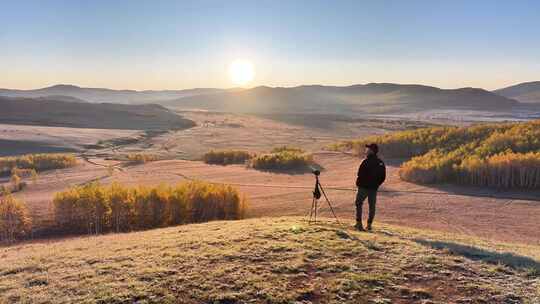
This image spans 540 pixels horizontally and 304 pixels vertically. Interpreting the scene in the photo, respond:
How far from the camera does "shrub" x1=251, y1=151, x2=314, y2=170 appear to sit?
65.6ft

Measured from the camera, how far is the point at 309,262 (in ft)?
19.2

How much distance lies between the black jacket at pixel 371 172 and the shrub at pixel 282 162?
467 inches

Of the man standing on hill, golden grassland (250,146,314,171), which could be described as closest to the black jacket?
the man standing on hill

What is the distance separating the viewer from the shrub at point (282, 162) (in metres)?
20.0

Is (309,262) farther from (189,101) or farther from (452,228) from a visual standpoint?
(189,101)

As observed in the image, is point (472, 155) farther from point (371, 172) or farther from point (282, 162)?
point (371, 172)

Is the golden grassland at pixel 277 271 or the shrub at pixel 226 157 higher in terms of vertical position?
the golden grassland at pixel 277 271

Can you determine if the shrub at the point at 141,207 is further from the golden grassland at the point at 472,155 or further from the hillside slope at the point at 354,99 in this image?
the hillside slope at the point at 354,99

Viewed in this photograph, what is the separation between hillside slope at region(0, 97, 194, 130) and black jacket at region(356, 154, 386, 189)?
136 feet

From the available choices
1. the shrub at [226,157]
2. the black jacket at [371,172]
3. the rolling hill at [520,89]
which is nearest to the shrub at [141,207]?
the black jacket at [371,172]

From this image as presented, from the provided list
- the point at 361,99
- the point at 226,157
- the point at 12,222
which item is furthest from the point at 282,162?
the point at 361,99

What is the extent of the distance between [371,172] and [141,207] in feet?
19.9

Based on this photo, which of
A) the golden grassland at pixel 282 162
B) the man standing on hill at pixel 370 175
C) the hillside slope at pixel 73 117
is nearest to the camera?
the man standing on hill at pixel 370 175

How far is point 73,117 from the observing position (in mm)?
53094
